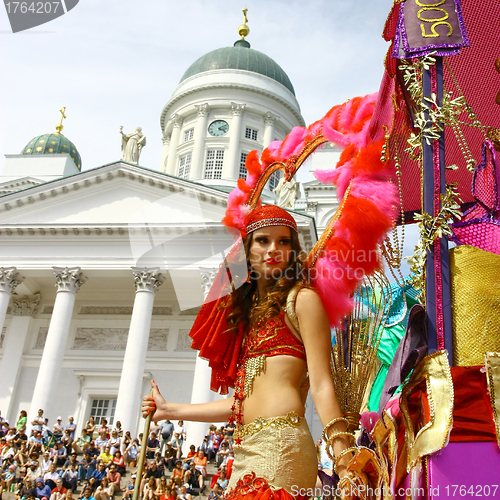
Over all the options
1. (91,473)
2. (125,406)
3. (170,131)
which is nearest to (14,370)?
(125,406)

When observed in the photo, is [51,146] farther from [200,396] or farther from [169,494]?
[169,494]

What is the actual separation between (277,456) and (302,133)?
1837 mm

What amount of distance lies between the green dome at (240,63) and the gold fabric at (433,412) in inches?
1651

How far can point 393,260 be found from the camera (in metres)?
3.01

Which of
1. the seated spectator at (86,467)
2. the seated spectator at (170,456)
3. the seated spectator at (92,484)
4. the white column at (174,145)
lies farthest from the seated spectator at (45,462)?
the white column at (174,145)

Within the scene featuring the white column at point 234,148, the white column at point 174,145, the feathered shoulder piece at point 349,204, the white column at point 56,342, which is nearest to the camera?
the feathered shoulder piece at point 349,204

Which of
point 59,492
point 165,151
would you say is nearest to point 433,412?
point 59,492

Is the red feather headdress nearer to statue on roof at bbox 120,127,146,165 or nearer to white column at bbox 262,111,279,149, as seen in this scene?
statue on roof at bbox 120,127,146,165

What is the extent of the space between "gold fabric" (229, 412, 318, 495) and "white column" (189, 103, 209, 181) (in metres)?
35.7

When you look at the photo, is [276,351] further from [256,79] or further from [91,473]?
[256,79]

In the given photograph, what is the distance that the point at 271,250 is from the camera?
9.34 feet

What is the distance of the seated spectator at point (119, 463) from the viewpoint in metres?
15.7

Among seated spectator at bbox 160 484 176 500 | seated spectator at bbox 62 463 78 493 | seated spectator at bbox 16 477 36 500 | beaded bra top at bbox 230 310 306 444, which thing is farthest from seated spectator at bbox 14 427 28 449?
beaded bra top at bbox 230 310 306 444

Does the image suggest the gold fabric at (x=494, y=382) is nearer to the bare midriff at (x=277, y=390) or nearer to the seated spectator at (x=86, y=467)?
the bare midriff at (x=277, y=390)
